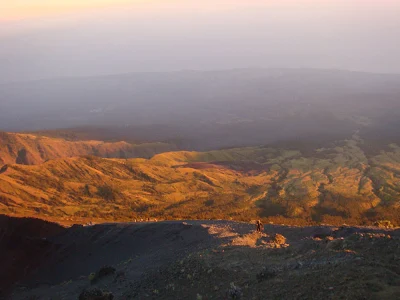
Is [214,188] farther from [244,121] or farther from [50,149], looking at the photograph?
[244,121]

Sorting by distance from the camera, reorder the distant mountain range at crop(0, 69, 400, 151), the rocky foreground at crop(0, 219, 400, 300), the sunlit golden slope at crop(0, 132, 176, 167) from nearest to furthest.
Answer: the rocky foreground at crop(0, 219, 400, 300)
the sunlit golden slope at crop(0, 132, 176, 167)
the distant mountain range at crop(0, 69, 400, 151)

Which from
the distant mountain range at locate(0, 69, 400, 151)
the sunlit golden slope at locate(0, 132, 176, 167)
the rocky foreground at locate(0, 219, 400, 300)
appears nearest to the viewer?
the rocky foreground at locate(0, 219, 400, 300)

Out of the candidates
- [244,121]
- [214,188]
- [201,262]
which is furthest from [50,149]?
[201,262]

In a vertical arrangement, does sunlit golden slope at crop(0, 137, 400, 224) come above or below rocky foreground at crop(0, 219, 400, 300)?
below

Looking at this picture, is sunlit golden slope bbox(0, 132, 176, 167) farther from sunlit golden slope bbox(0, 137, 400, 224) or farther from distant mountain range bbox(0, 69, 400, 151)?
sunlit golden slope bbox(0, 137, 400, 224)

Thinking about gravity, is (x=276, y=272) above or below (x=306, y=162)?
above

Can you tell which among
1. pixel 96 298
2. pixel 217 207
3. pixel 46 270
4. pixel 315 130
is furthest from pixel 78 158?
pixel 315 130

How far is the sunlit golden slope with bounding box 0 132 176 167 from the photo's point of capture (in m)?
89.6

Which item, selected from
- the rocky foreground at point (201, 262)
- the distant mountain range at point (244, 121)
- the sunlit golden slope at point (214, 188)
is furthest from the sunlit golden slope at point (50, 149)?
the rocky foreground at point (201, 262)

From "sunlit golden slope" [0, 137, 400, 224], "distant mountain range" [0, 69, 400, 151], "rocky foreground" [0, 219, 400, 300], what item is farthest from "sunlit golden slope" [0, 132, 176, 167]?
"rocky foreground" [0, 219, 400, 300]

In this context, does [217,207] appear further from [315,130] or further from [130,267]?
[315,130]

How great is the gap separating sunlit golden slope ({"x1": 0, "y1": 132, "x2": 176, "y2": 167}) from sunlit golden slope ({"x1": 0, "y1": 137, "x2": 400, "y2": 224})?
22345mm

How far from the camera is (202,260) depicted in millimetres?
17234

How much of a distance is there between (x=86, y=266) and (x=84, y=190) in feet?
115
